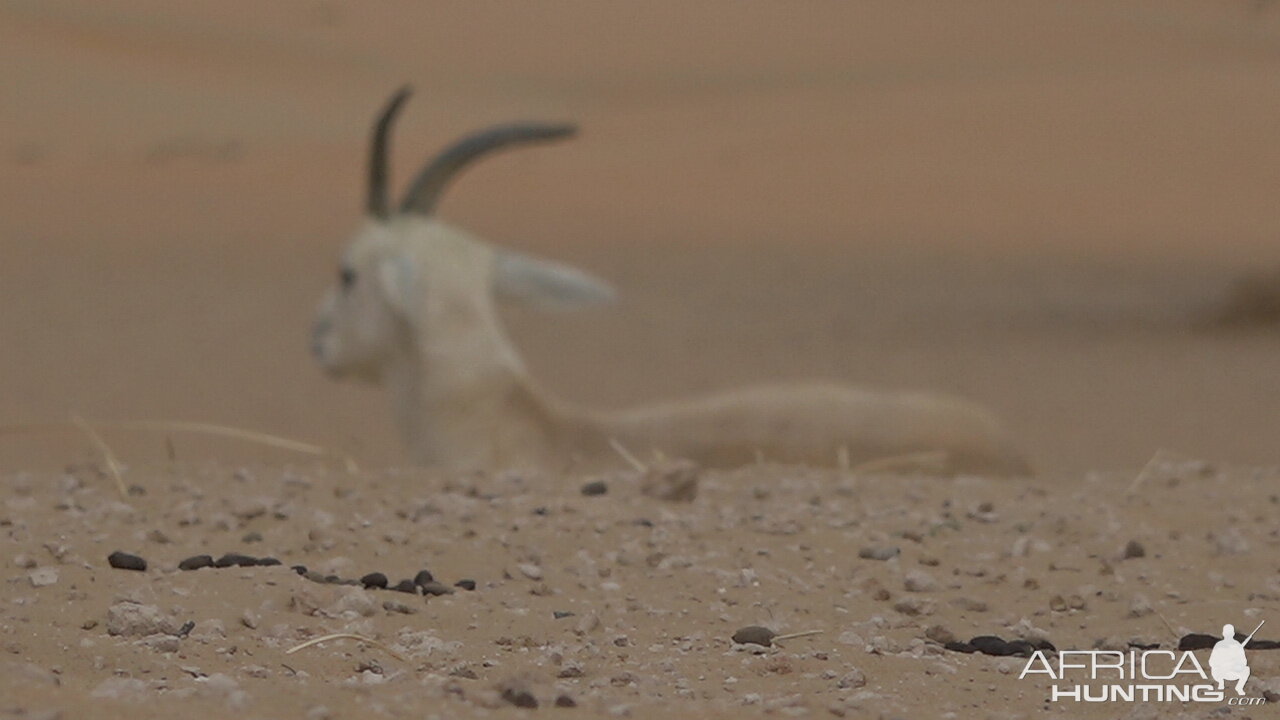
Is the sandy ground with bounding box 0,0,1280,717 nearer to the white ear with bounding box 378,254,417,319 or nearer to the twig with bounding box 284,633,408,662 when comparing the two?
the twig with bounding box 284,633,408,662

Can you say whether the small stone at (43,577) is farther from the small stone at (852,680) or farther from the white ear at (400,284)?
the white ear at (400,284)

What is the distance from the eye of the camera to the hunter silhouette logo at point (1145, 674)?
268 cm

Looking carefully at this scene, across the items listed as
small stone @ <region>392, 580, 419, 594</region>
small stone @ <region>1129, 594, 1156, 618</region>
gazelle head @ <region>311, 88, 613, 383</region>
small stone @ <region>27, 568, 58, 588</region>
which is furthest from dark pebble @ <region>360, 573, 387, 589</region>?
gazelle head @ <region>311, 88, 613, 383</region>

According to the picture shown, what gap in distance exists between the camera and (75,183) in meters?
19.6

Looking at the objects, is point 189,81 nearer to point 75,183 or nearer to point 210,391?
point 75,183

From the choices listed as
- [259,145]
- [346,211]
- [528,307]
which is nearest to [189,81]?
[259,145]

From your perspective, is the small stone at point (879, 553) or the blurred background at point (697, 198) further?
the blurred background at point (697, 198)

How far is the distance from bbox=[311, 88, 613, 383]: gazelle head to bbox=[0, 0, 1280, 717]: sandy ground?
54 cm

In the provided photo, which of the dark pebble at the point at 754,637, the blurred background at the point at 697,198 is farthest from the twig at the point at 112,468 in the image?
the blurred background at the point at 697,198

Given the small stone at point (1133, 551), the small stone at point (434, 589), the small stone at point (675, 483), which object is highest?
the small stone at point (675, 483)

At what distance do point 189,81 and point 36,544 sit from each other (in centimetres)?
2391

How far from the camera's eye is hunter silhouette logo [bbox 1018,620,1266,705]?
2682mm

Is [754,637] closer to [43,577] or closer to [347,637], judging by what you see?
[347,637]

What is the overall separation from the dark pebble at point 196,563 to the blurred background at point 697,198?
5.75 metres
